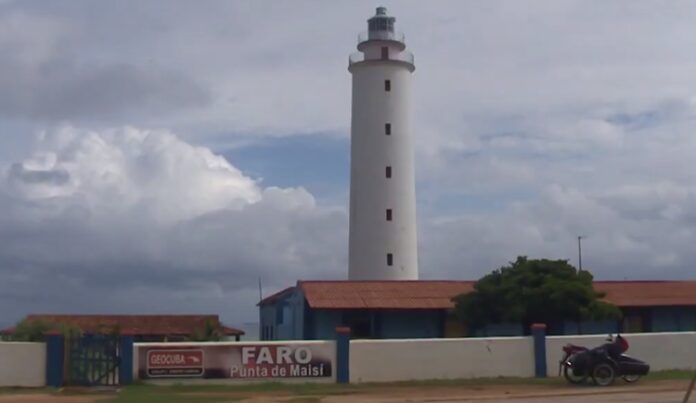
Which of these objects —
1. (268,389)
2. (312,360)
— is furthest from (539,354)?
(268,389)

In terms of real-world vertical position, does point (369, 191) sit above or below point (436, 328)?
above

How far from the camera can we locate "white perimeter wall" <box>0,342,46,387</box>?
90.2 ft

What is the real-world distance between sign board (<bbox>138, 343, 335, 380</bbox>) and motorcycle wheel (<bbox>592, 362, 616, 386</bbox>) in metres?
7.07

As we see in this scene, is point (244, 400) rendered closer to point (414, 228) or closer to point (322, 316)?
point (322, 316)

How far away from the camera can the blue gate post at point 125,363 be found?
27953mm

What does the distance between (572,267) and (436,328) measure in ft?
20.0

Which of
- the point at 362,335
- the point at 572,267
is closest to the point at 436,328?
the point at 362,335

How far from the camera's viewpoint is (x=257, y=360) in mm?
28875

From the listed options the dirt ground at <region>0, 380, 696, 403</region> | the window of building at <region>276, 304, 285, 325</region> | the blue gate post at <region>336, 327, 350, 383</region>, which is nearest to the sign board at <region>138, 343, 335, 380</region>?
the blue gate post at <region>336, 327, 350, 383</region>

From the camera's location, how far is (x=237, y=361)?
28797 millimetres

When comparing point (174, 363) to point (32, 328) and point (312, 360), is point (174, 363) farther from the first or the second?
point (32, 328)

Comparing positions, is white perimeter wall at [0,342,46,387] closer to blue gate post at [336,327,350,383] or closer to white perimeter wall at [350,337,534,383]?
blue gate post at [336,327,350,383]

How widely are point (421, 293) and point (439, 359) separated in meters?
13.4

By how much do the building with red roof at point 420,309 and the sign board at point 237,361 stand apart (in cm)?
1182
